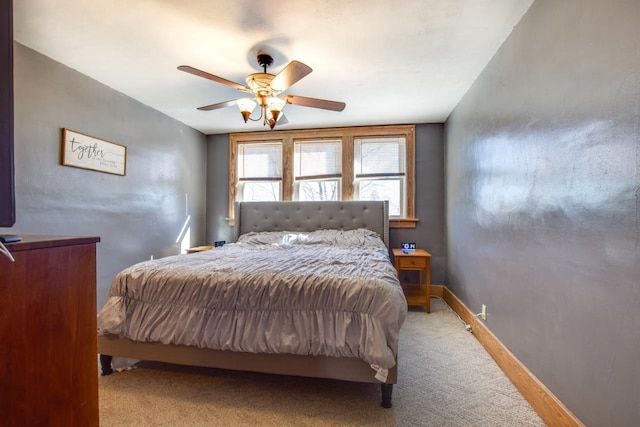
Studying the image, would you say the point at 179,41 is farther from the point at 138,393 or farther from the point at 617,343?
the point at 617,343

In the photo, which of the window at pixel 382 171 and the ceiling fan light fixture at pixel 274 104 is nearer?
the ceiling fan light fixture at pixel 274 104

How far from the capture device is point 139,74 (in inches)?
109

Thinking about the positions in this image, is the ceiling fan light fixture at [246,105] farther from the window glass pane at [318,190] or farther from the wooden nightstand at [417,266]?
the wooden nightstand at [417,266]

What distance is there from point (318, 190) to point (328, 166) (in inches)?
15.2

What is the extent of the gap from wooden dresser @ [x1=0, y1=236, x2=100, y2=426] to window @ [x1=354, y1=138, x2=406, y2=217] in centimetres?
364

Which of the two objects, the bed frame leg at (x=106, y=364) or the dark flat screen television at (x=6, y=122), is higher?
the dark flat screen television at (x=6, y=122)

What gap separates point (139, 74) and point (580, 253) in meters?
3.50

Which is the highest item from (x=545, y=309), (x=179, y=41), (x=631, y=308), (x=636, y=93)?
(x=179, y=41)

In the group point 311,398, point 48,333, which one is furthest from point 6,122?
point 311,398

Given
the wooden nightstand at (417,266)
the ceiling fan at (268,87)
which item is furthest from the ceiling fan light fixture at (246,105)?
the wooden nightstand at (417,266)

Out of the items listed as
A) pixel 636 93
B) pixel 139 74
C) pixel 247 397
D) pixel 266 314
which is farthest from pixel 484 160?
pixel 139 74

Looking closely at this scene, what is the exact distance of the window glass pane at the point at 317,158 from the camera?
A: 446 centimetres

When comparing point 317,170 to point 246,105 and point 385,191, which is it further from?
point 246,105

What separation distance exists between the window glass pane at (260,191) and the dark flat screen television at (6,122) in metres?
3.76
